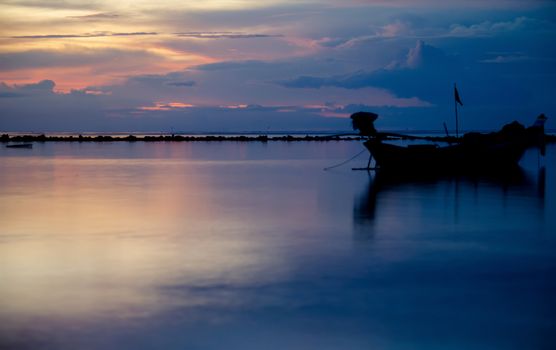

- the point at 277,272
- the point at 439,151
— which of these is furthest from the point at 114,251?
the point at 439,151

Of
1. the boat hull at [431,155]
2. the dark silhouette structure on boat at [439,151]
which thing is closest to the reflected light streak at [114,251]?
the dark silhouette structure on boat at [439,151]

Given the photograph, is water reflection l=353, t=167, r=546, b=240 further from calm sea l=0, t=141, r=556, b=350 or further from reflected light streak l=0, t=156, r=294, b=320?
reflected light streak l=0, t=156, r=294, b=320

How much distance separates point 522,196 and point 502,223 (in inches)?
272

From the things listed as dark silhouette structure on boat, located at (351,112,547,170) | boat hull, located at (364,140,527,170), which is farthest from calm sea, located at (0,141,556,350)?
boat hull, located at (364,140,527,170)

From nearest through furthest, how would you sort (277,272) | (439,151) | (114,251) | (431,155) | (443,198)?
→ (277,272) → (114,251) → (443,198) → (431,155) → (439,151)

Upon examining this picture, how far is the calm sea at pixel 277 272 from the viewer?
736 cm

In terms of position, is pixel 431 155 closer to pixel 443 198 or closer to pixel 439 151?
pixel 439 151

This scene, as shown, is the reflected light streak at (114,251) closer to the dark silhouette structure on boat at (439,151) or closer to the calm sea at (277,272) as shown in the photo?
the calm sea at (277,272)

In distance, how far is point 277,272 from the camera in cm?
1036

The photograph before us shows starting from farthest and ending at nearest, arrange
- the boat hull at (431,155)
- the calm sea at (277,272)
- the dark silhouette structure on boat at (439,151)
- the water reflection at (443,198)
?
1. the boat hull at (431,155)
2. the dark silhouette structure on boat at (439,151)
3. the water reflection at (443,198)
4. the calm sea at (277,272)

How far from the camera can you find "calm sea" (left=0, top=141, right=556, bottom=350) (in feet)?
24.1

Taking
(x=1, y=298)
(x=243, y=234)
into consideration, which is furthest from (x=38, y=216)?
(x=1, y=298)

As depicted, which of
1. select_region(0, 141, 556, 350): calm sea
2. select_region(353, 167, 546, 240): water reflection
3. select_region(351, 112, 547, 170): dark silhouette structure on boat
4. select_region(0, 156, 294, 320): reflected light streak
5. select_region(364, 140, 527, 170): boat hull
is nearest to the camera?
select_region(0, 141, 556, 350): calm sea

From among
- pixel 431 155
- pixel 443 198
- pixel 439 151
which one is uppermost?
pixel 439 151
